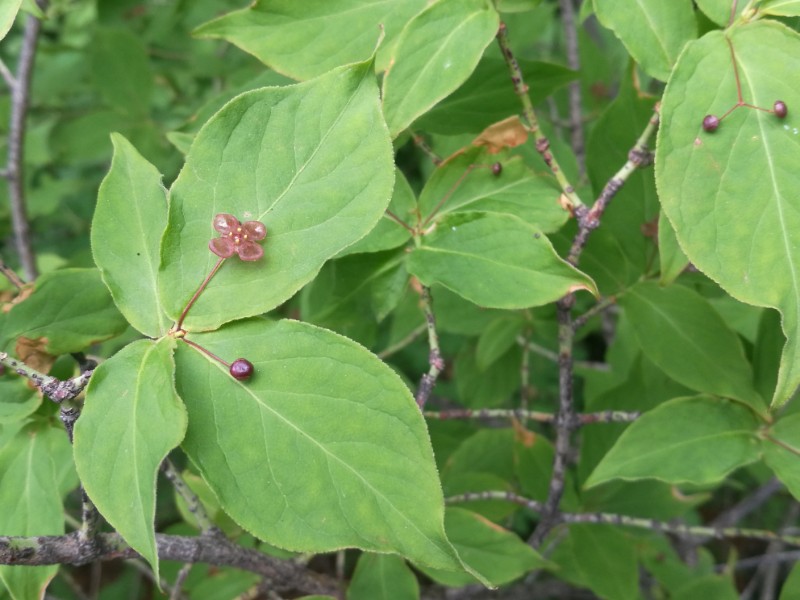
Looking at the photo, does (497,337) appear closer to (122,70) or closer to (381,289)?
(381,289)

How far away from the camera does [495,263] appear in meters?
0.92

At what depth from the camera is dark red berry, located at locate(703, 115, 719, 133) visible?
0.78 metres

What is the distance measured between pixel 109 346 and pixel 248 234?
925 millimetres

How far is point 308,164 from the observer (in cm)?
80

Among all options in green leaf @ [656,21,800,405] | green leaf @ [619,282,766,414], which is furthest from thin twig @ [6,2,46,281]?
green leaf @ [656,21,800,405]

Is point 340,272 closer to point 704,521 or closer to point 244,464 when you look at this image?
point 244,464

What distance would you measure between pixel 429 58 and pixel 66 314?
591mm

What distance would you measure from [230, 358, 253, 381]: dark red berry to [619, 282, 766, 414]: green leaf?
0.68m

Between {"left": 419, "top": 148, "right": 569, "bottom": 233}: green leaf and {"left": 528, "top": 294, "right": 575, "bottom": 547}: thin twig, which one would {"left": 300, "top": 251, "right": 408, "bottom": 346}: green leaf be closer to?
{"left": 419, "top": 148, "right": 569, "bottom": 233}: green leaf

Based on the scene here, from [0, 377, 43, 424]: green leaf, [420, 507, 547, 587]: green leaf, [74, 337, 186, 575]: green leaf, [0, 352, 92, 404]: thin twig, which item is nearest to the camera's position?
[74, 337, 186, 575]: green leaf

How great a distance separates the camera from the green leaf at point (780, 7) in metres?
0.83

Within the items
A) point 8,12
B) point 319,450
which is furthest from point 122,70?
point 319,450

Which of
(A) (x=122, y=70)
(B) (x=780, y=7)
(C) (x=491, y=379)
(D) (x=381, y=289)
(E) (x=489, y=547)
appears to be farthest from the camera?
(A) (x=122, y=70)

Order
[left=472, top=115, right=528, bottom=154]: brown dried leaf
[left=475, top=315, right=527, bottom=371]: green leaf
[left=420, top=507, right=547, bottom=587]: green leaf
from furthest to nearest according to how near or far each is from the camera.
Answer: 1. [left=475, top=315, right=527, bottom=371]: green leaf
2. [left=420, top=507, right=547, bottom=587]: green leaf
3. [left=472, top=115, right=528, bottom=154]: brown dried leaf
